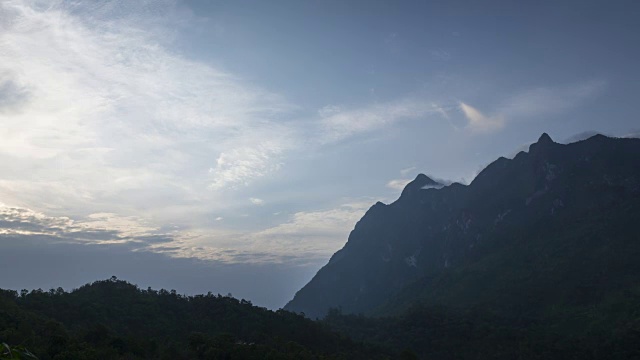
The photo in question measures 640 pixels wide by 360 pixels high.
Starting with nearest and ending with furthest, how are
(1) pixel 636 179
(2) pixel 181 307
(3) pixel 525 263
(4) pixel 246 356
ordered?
(4) pixel 246 356
(2) pixel 181 307
(3) pixel 525 263
(1) pixel 636 179

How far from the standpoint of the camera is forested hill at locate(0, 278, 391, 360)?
145 feet

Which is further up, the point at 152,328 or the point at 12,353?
the point at 12,353

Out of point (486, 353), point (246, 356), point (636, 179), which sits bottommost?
point (486, 353)

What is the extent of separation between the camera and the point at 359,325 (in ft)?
394

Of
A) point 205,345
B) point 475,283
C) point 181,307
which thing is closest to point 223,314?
point 181,307

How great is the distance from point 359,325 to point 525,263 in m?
66.3

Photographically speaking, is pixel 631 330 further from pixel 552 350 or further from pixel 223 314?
pixel 223 314

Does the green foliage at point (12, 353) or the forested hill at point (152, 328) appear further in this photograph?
the forested hill at point (152, 328)

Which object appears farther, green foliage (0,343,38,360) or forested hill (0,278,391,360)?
forested hill (0,278,391,360)

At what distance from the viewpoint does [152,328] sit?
68.0 meters

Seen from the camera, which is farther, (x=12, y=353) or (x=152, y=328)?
(x=152, y=328)

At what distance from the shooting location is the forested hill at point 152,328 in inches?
1742

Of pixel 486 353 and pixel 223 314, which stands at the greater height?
pixel 223 314

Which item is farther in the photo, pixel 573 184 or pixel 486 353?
pixel 573 184
